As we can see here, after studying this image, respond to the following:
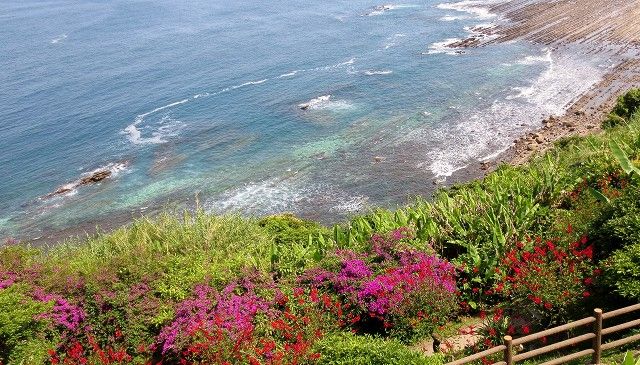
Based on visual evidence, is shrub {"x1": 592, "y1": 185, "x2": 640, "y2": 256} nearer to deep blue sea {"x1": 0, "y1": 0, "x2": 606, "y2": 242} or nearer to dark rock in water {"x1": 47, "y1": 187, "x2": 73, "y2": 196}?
deep blue sea {"x1": 0, "y1": 0, "x2": 606, "y2": 242}

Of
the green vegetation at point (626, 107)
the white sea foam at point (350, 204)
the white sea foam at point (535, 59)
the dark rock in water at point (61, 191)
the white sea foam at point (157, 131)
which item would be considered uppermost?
the green vegetation at point (626, 107)

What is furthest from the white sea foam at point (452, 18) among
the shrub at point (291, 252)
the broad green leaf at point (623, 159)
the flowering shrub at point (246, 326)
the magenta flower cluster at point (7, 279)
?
the magenta flower cluster at point (7, 279)

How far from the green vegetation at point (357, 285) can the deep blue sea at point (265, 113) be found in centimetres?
1743

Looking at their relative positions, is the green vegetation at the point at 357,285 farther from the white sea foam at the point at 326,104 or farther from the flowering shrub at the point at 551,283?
the white sea foam at the point at 326,104

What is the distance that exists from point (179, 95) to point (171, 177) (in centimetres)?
1634

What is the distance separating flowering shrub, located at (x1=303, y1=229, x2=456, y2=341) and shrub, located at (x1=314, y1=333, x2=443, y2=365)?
2525 mm

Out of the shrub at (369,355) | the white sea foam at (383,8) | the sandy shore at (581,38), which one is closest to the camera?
the shrub at (369,355)

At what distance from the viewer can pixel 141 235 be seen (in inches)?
736

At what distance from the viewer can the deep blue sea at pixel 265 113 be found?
37531 millimetres

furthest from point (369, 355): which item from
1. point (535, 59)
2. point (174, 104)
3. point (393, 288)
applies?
point (535, 59)

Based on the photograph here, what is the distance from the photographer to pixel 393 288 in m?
13.3

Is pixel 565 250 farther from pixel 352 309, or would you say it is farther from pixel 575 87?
pixel 575 87

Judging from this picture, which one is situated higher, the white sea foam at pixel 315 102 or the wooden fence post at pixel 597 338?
the wooden fence post at pixel 597 338

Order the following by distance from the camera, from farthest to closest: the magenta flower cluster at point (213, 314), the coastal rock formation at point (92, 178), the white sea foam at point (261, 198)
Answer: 1. the coastal rock formation at point (92, 178)
2. the white sea foam at point (261, 198)
3. the magenta flower cluster at point (213, 314)
